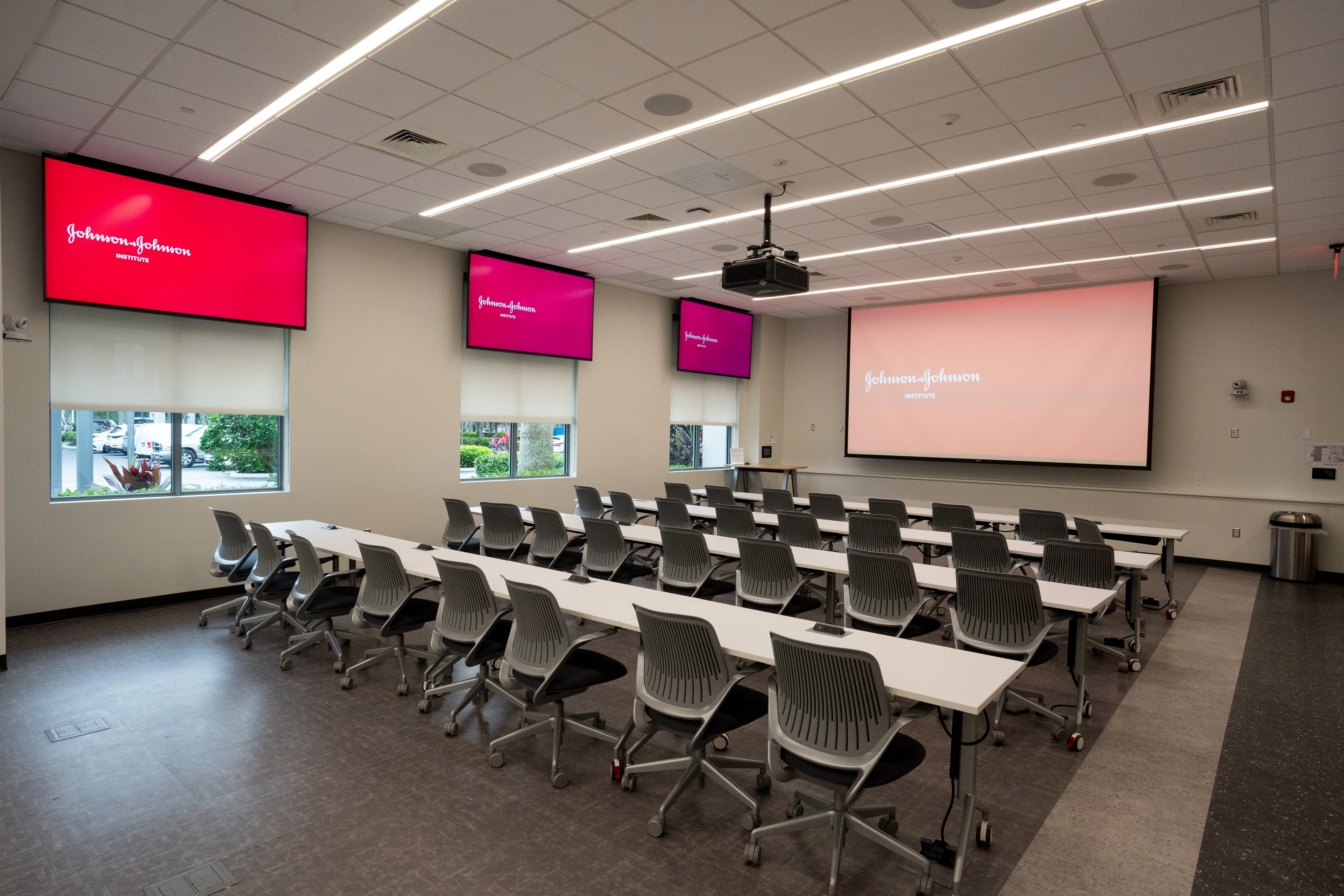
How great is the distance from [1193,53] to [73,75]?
6258mm

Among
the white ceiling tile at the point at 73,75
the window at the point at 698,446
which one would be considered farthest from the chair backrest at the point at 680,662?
the window at the point at 698,446

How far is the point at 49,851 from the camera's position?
2695 mm

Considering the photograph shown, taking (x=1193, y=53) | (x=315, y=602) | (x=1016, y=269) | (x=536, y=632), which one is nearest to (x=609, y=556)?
(x=315, y=602)

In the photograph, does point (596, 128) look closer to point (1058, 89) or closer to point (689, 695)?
point (1058, 89)

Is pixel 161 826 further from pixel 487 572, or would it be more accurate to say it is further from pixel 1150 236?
pixel 1150 236

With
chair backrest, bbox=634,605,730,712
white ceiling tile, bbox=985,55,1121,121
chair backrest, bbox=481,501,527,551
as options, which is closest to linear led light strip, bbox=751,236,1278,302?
white ceiling tile, bbox=985,55,1121,121

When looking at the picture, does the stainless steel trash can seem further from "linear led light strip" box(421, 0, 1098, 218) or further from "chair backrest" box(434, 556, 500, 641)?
"chair backrest" box(434, 556, 500, 641)

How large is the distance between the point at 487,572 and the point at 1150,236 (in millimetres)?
7127

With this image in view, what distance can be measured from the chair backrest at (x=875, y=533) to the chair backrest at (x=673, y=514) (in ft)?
5.14

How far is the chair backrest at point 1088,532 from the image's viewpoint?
6.07m

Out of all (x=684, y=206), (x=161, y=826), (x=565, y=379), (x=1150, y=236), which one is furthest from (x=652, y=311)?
(x=161, y=826)

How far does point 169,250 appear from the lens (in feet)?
19.9

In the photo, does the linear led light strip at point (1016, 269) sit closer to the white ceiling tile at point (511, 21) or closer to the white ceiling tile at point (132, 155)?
the white ceiling tile at point (511, 21)

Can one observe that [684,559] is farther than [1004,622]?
Yes
